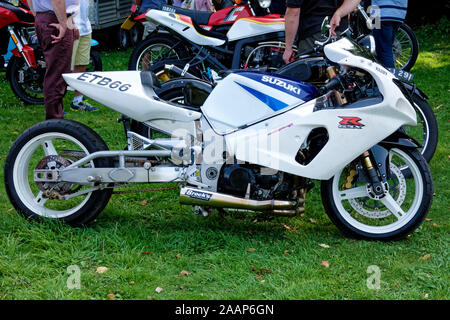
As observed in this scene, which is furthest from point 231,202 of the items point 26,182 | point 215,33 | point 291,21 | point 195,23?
point 195,23

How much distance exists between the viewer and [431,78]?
9414 mm

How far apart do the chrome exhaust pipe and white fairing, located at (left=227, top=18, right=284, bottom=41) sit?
334 centimetres

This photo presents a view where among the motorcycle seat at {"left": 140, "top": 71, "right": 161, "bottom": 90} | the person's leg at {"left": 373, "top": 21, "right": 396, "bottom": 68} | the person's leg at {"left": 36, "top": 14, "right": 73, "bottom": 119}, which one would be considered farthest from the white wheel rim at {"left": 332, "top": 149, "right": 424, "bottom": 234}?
the person's leg at {"left": 36, "top": 14, "right": 73, "bottom": 119}

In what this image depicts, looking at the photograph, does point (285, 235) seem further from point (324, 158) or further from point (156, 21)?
point (156, 21)

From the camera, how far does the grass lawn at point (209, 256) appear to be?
360 centimetres

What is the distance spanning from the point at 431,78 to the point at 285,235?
5952 mm

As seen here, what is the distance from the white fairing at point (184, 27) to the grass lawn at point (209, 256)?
2705 millimetres

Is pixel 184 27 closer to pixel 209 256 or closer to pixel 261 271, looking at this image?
pixel 209 256

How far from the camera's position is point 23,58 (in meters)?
8.12

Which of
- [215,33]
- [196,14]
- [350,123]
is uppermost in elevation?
[350,123]

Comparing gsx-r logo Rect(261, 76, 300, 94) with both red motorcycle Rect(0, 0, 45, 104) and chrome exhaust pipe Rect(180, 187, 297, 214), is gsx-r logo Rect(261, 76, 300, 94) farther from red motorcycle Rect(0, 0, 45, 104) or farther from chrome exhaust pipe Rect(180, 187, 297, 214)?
red motorcycle Rect(0, 0, 45, 104)

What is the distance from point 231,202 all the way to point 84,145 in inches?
42.5

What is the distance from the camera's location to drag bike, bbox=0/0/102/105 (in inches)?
318

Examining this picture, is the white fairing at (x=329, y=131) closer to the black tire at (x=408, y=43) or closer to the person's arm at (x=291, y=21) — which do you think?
the person's arm at (x=291, y=21)
